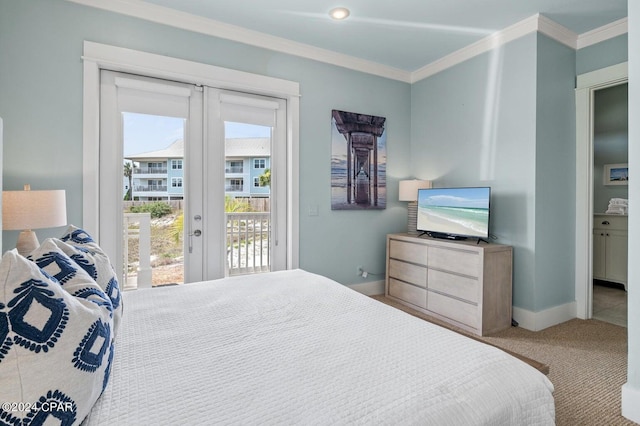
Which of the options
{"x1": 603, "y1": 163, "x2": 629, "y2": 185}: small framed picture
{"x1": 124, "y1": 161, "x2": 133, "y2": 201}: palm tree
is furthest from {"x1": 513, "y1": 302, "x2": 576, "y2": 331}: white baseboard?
{"x1": 124, "y1": 161, "x2": 133, "y2": 201}: palm tree

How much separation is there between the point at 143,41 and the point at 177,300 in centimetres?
222

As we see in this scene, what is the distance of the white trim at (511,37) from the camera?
2.90 metres

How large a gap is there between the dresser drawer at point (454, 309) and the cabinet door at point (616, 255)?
281 centimetres

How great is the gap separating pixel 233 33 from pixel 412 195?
8.04 feet

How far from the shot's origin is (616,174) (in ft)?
14.6

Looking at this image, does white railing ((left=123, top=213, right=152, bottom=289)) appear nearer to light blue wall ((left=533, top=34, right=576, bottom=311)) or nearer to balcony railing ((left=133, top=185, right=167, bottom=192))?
balcony railing ((left=133, top=185, right=167, bottom=192))

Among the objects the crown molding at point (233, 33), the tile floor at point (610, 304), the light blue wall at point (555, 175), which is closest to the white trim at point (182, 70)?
the crown molding at point (233, 33)

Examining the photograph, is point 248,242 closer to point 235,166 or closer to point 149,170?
point 235,166

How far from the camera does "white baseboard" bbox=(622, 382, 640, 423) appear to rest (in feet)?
5.70

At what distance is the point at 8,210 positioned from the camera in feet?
6.33

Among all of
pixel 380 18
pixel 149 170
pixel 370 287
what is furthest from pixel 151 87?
pixel 370 287

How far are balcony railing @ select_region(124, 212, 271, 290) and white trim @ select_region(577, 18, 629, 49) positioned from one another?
3.45m

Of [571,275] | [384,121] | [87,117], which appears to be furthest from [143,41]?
[571,275]

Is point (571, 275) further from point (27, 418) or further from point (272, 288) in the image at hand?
point (27, 418)
